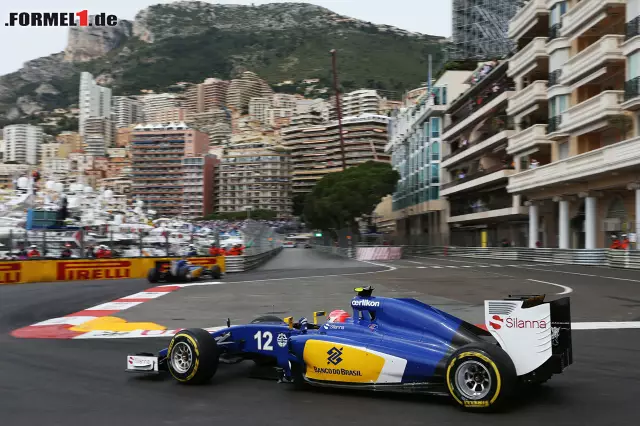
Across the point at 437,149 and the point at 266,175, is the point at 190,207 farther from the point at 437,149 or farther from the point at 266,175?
the point at 437,149

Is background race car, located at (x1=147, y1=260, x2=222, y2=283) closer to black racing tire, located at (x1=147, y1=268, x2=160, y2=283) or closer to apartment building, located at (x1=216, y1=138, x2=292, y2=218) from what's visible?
black racing tire, located at (x1=147, y1=268, x2=160, y2=283)

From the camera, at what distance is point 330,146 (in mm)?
187625

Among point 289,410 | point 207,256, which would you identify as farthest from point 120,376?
point 207,256

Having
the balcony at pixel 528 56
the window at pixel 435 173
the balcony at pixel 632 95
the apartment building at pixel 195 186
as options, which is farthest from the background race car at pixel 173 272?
the apartment building at pixel 195 186

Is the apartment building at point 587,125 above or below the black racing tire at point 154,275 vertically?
above

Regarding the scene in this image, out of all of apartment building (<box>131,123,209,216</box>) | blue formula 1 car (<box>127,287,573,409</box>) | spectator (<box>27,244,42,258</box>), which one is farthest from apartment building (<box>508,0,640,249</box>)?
apartment building (<box>131,123,209,216</box>)

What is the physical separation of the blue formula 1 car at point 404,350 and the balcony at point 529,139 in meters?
39.7

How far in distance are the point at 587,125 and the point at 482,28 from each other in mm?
51322

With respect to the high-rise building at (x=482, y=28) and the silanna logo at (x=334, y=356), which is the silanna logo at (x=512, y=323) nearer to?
the silanna logo at (x=334, y=356)

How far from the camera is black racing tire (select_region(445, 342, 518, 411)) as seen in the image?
5258 millimetres

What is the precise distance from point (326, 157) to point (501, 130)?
132 meters

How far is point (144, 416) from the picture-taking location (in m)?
5.54

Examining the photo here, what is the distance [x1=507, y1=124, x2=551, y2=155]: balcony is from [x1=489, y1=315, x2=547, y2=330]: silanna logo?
39.9m

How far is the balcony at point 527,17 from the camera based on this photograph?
4431 centimetres
